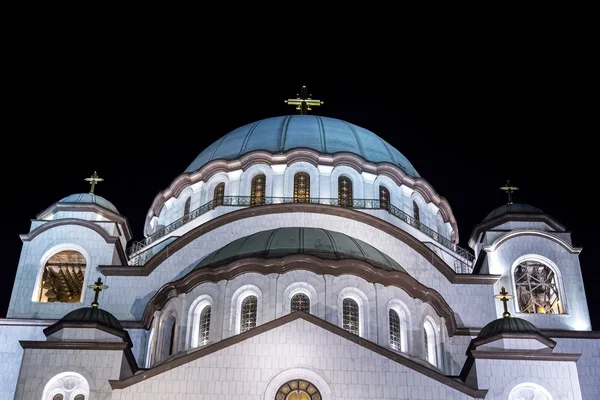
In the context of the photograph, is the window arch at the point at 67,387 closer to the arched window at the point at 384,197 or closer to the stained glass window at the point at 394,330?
the stained glass window at the point at 394,330

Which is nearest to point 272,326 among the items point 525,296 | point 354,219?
point 354,219

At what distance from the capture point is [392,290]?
30.1 metres

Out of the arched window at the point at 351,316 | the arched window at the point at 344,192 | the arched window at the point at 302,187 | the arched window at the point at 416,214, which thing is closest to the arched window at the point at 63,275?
the arched window at the point at 302,187

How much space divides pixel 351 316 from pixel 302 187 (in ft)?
31.5

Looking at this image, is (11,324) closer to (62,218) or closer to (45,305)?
(45,305)

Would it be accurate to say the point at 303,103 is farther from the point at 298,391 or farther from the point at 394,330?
the point at 298,391

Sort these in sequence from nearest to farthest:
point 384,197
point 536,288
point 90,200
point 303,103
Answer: point 536,288, point 90,200, point 384,197, point 303,103

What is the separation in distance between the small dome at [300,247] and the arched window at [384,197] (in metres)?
5.21

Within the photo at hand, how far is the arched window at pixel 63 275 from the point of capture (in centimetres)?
3519

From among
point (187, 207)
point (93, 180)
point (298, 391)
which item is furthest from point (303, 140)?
point (298, 391)

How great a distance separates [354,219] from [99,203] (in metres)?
10.1

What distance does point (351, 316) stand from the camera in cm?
2939

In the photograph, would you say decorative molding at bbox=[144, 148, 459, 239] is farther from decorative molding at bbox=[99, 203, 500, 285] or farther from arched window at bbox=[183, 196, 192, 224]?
decorative molding at bbox=[99, 203, 500, 285]

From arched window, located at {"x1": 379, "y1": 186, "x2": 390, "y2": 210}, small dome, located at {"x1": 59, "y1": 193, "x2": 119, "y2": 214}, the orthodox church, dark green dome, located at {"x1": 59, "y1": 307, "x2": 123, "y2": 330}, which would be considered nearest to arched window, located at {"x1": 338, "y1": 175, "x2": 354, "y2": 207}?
the orthodox church
